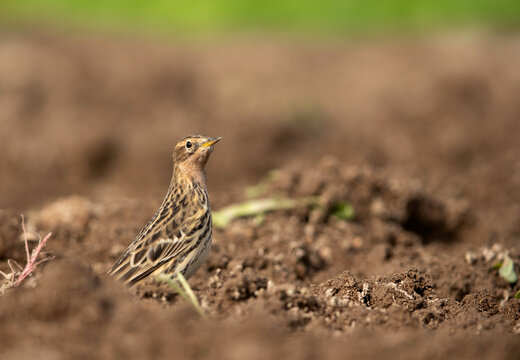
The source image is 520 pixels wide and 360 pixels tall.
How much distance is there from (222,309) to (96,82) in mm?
10649

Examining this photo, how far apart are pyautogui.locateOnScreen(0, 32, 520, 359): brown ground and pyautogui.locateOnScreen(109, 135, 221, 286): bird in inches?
7.8

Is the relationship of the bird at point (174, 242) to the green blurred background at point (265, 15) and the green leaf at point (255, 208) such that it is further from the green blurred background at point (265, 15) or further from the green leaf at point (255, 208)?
the green blurred background at point (265, 15)

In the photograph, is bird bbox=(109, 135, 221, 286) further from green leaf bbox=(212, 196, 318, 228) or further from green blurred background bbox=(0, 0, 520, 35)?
green blurred background bbox=(0, 0, 520, 35)

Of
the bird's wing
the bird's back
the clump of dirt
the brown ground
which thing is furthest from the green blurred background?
the bird's wing

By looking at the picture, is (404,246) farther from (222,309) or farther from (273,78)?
(273,78)

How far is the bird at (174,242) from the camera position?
507 cm

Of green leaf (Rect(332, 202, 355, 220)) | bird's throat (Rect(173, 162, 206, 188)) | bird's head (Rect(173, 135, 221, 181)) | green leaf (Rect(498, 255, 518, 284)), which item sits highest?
bird's head (Rect(173, 135, 221, 181))

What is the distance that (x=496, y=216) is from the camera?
28.9 ft

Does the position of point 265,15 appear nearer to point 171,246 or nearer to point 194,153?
point 194,153

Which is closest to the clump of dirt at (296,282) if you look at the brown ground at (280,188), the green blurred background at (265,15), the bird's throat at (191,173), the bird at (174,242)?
the brown ground at (280,188)

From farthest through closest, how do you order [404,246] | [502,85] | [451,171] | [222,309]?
[502,85], [451,171], [404,246], [222,309]

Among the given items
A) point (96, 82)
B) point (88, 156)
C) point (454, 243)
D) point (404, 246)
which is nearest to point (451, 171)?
point (454, 243)

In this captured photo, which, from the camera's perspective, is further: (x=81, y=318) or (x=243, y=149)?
(x=243, y=149)

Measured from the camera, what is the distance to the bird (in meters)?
5.07
